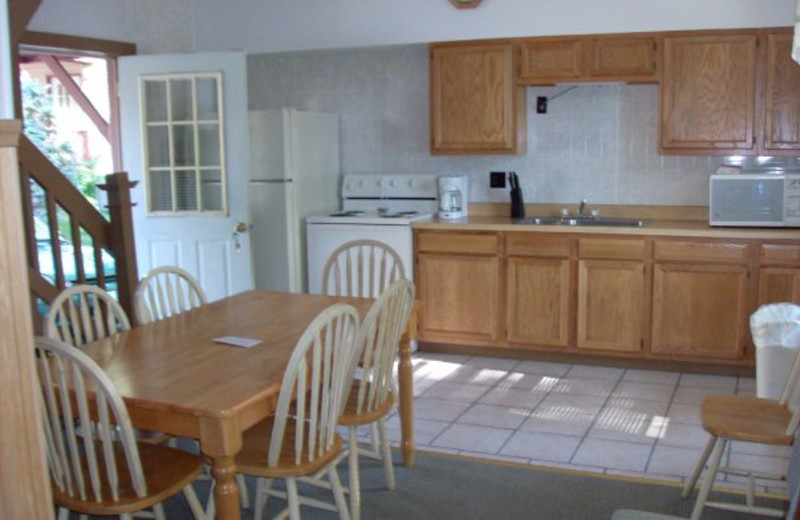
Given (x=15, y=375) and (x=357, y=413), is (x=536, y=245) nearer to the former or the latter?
(x=357, y=413)

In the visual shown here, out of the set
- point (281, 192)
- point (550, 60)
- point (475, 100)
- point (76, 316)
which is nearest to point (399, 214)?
point (281, 192)

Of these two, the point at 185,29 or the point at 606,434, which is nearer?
the point at 606,434

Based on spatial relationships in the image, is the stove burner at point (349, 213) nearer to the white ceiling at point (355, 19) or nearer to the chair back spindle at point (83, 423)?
→ the white ceiling at point (355, 19)

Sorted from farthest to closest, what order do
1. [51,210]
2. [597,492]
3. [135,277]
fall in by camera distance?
[135,277], [51,210], [597,492]

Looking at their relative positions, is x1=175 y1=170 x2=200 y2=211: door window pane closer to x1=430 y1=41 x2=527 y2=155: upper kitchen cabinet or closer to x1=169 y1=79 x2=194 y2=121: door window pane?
x1=169 y1=79 x2=194 y2=121: door window pane

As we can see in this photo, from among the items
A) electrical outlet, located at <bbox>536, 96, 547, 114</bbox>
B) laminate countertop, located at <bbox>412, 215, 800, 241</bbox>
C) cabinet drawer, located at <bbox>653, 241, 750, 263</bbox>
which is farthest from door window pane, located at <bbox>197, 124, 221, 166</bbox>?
cabinet drawer, located at <bbox>653, 241, 750, 263</bbox>

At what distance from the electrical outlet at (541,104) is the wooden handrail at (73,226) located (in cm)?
266

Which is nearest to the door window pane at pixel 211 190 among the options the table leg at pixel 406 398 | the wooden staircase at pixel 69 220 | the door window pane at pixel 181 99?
the door window pane at pixel 181 99

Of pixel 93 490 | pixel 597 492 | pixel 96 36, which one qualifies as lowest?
pixel 597 492

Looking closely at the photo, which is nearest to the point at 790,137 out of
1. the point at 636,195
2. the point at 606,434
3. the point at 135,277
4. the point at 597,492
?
the point at 636,195

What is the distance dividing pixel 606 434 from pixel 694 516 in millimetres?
1120

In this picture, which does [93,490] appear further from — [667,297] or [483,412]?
[667,297]

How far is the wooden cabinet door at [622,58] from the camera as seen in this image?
15.8ft

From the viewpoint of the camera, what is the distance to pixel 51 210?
3729mm
